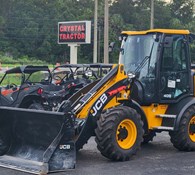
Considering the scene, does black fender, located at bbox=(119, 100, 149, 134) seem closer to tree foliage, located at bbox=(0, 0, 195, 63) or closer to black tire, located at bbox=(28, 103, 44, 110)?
black tire, located at bbox=(28, 103, 44, 110)

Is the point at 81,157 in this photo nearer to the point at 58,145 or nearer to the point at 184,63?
the point at 58,145

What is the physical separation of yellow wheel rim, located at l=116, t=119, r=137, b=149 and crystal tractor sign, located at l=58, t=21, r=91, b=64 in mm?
27253

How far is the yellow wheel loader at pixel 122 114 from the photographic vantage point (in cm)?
831

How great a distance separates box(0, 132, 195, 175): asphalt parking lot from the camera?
8202 millimetres

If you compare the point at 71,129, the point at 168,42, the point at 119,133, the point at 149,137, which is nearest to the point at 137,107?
the point at 119,133

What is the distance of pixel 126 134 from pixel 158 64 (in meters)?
1.70

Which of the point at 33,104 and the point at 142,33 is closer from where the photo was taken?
the point at 142,33

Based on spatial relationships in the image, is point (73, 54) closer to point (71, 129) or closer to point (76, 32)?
point (76, 32)

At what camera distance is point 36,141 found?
28.9ft

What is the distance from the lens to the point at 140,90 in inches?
389

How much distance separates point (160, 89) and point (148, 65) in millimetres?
551

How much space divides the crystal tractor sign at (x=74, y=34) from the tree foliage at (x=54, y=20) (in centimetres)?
2618

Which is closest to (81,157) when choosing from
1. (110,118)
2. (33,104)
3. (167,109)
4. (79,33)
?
(110,118)

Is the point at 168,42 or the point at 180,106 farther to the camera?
the point at 180,106
